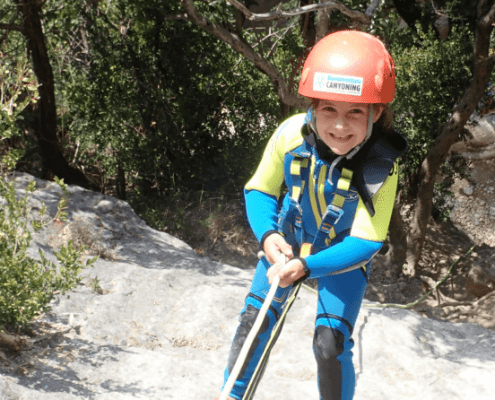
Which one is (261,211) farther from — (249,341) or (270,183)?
(249,341)

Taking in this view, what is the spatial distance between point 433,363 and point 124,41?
493 centimetres

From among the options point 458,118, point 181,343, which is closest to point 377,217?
point 181,343

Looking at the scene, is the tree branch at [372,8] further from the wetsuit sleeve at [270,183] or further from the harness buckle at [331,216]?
the harness buckle at [331,216]

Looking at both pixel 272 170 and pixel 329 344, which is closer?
pixel 329 344

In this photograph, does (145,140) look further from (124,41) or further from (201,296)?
(201,296)

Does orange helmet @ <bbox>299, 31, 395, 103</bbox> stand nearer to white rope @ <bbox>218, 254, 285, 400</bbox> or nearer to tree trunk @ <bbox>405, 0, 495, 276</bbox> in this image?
white rope @ <bbox>218, 254, 285, 400</bbox>

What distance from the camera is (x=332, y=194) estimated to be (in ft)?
7.54

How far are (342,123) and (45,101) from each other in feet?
16.1

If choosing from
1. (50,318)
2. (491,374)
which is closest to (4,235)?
(50,318)

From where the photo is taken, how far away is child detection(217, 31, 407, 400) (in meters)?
2.14

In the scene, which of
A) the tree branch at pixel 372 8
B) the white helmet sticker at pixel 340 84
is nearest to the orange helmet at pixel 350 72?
the white helmet sticker at pixel 340 84

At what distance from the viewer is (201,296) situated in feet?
13.7

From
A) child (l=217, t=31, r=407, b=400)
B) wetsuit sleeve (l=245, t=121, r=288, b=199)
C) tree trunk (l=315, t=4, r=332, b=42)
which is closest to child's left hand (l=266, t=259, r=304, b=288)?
child (l=217, t=31, r=407, b=400)

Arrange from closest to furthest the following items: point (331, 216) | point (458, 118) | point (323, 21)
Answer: point (331, 216)
point (323, 21)
point (458, 118)
